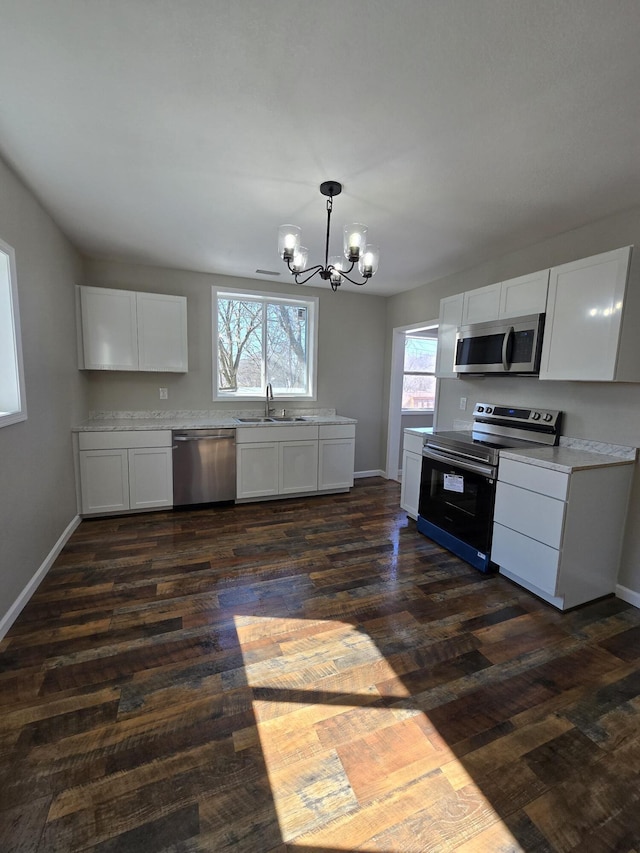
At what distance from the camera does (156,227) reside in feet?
9.80

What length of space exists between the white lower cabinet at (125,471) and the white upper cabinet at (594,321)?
342 cm

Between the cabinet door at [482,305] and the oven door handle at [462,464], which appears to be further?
the cabinet door at [482,305]

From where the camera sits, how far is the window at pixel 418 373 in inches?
214

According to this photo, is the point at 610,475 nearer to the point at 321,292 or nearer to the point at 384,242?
the point at 384,242

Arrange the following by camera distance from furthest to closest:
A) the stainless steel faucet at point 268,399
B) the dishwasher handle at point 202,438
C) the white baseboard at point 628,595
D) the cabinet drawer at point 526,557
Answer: the stainless steel faucet at point 268,399 → the dishwasher handle at point 202,438 → the white baseboard at point 628,595 → the cabinet drawer at point 526,557

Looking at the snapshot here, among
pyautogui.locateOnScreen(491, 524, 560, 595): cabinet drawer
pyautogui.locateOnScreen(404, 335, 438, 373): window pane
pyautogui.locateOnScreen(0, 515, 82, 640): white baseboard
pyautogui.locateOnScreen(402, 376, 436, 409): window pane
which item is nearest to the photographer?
pyautogui.locateOnScreen(0, 515, 82, 640): white baseboard

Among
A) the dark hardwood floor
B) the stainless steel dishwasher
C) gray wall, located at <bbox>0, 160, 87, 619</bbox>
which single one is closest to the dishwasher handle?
the stainless steel dishwasher

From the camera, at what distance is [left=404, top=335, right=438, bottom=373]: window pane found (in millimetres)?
5418

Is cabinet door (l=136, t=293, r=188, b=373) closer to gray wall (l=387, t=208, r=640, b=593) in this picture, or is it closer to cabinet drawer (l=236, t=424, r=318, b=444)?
cabinet drawer (l=236, t=424, r=318, b=444)

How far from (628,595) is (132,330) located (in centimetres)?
464

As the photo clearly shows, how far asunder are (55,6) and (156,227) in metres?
1.84

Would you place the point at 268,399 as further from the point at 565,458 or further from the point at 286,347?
the point at 565,458

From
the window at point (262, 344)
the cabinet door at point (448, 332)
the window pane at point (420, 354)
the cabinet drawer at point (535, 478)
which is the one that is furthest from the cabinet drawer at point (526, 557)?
the window pane at point (420, 354)

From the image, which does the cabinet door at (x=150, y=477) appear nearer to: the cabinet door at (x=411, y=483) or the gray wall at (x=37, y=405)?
the gray wall at (x=37, y=405)
